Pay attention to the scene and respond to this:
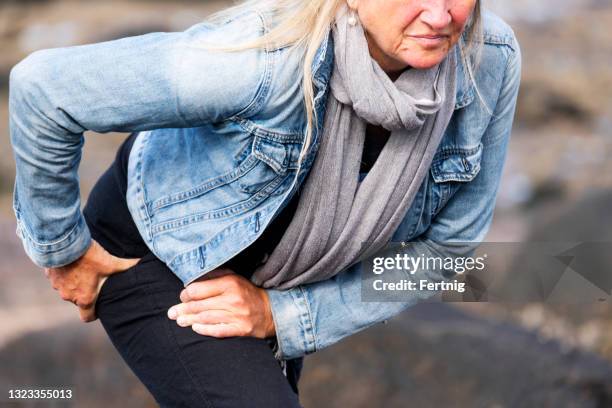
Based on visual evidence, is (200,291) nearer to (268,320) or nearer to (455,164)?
(268,320)

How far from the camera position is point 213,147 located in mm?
1931

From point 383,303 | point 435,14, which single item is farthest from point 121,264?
point 435,14

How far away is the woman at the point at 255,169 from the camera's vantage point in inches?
69.6

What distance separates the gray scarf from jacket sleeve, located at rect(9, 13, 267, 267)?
0.61 ft

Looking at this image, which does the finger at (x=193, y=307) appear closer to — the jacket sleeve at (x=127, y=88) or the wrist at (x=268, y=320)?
the wrist at (x=268, y=320)

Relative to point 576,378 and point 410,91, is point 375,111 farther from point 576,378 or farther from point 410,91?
point 576,378

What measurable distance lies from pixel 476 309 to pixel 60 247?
357 centimetres

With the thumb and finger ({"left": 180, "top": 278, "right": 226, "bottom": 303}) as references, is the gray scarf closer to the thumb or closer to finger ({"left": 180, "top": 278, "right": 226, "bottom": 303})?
finger ({"left": 180, "top": 278, "right": 226, "bottom": 303})

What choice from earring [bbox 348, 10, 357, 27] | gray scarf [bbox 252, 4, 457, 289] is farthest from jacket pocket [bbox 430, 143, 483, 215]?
earring [bbox 348, 10, 357, 27]

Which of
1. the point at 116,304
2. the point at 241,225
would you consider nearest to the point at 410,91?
the point at 241,225

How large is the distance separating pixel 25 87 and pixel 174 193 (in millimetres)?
368

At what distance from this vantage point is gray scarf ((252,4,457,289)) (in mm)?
1838

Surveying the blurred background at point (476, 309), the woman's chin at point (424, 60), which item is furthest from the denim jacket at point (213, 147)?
the blurred background at point (476, 309)

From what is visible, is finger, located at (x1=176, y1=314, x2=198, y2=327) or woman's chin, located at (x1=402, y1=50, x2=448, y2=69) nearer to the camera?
woman's chin, located at (x1=402, y1=50, x2=448, y2=69)
